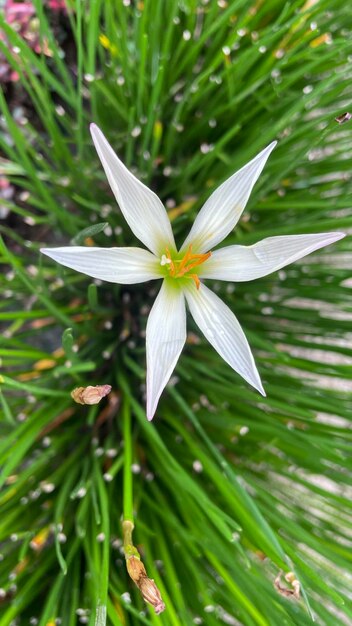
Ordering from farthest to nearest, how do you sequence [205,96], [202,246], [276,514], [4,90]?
1. [4,90]
2. [205,96]
3. [276,514]
4. [202,246]

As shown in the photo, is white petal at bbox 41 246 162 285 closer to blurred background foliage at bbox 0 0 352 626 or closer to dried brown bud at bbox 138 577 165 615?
blurred background foliage at bbox 0 0 352 626

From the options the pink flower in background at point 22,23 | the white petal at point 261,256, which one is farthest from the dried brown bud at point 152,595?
the pink flower in background at point 22,23

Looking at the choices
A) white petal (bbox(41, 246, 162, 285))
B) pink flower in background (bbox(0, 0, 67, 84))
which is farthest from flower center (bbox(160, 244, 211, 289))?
pink flower in background (bbox(0, 0, 67, 84))

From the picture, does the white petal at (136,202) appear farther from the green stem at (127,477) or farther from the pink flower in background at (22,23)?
the pink flower in background at (22,23)

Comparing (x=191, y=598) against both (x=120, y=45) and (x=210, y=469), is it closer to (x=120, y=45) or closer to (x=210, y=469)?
(x=210, y=469)

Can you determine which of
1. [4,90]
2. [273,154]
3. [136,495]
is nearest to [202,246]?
[273,154]

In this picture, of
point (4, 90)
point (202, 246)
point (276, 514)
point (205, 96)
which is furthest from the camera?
point (4, 90)
